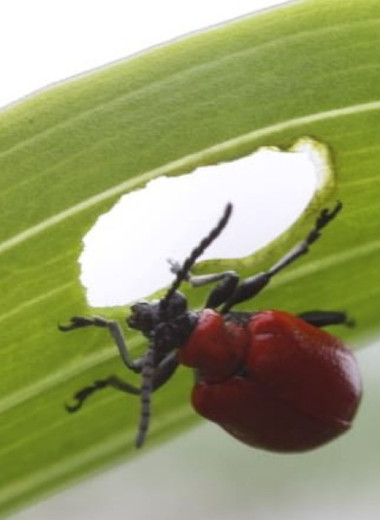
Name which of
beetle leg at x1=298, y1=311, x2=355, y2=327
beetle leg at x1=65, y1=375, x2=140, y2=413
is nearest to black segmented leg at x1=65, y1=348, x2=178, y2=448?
beetle leg at x1=65, y1=375, x2=140, y2=413

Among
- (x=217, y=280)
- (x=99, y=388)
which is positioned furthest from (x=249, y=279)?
(x=99, y=388)

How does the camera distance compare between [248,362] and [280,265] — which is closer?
[280,265]

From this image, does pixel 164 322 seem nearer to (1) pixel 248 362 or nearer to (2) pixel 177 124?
(1) pixel 248 362

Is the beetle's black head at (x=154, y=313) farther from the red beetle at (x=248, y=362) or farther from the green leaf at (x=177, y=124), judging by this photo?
the green leaf at (x=177, y=124)

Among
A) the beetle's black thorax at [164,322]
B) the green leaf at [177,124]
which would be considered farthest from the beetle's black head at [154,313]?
the green leaf at [177,124]

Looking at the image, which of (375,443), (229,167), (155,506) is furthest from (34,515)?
(229,167)

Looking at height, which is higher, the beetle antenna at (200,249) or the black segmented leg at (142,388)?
the beetle antenna at (200,249)

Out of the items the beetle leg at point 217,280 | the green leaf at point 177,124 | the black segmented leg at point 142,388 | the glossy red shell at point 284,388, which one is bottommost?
the glossy red shell at point 284,388

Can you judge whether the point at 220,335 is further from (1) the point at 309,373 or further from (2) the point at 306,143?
(2) the point at 306,143
